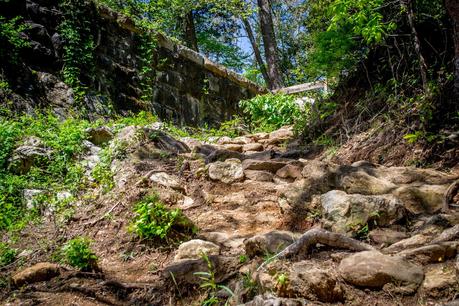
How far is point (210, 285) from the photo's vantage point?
236 centimetres

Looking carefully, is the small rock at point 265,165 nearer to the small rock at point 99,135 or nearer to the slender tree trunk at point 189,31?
the small rock at point 99,135

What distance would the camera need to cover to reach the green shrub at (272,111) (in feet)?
27.8

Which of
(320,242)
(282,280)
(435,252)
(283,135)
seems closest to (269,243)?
(320,242)

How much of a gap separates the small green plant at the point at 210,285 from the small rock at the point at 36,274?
1259 mm

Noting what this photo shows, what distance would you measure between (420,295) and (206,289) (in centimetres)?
A: 125

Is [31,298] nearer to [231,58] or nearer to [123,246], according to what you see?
[123,246]

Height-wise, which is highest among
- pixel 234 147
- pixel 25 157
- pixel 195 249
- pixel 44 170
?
pixel 25 157

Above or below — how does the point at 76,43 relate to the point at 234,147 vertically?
above

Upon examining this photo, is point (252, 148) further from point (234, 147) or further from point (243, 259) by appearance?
point (243, 259)

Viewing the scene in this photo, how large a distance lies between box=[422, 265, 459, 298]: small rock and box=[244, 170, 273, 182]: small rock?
95.3 inches

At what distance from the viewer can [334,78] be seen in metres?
6.42

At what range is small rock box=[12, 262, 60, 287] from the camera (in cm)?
283

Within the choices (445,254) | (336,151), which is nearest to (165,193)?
(336,151)

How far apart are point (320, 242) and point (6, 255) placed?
2.72m
